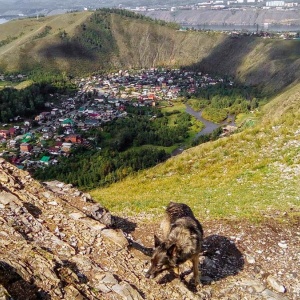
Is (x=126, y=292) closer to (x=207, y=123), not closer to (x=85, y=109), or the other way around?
(x=207, y=123)

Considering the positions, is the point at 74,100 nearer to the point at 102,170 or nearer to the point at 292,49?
the point at 102,170

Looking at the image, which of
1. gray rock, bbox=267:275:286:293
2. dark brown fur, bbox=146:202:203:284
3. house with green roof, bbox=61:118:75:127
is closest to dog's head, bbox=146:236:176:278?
dark brown fur, bbox=146:202:203:284

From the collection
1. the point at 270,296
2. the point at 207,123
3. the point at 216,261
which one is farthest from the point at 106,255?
the point at 207,123

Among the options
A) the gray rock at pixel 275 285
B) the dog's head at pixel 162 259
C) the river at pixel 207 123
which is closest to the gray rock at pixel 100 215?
the dog's head at pixel 162 259

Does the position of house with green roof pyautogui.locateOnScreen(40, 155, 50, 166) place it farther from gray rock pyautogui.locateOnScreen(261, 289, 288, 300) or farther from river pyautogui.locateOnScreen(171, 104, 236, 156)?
gray rock pyautogui.locateOnScreen(261, 289, 288, 300)

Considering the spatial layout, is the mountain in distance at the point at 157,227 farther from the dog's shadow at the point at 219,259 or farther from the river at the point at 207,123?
the river at the point at 207,123
